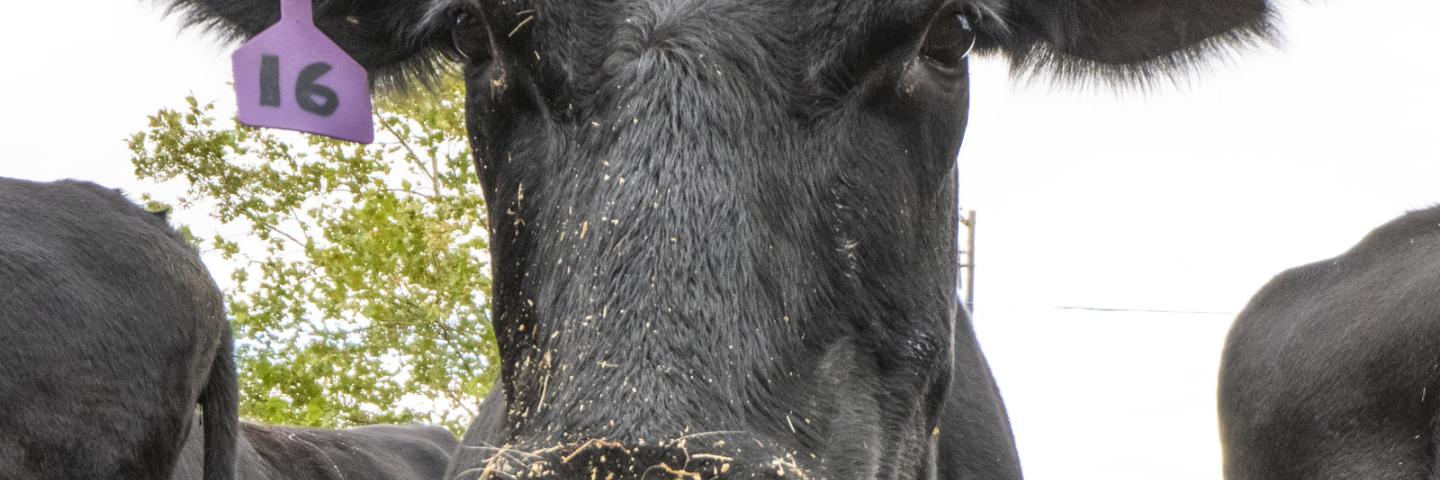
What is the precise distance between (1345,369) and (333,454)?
4772 millimetres

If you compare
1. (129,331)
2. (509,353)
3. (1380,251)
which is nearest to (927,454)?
(509,353)

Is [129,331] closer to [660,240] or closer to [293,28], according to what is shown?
[293,28]

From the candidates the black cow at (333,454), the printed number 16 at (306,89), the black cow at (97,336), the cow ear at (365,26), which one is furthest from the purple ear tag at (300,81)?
the black cow at (333,454)

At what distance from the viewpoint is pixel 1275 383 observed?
5.54 meters

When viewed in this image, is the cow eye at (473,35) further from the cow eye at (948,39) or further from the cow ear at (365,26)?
the cow eye at (948,39)

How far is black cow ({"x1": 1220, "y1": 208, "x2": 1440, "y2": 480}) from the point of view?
486 cm

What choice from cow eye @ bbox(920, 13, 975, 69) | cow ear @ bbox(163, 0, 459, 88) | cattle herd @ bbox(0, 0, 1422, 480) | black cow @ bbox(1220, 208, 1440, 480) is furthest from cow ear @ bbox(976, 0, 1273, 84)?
black cow @ bbox(1220, 208, 1440, 480)

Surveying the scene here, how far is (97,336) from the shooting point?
451cm

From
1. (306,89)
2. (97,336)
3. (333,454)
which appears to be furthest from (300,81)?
(333,454)

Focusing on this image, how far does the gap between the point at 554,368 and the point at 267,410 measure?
416 inches

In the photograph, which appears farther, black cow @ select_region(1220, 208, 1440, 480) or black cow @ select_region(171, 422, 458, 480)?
black cow @ select_region(171, 422, 458, 480)

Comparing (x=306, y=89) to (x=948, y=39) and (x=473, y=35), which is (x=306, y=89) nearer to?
(x=473, y=35)

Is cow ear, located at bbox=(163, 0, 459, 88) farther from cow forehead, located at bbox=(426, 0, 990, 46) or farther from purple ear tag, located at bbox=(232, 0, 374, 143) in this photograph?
cow forehead, located at bbox=(426, 0, 990, 46)

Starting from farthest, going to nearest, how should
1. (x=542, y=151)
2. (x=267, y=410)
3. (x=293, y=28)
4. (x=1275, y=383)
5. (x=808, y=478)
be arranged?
1. (x=267, y=410)
2. (x=1275, y=383)
3. (x=293, y=28)
4. (x=542, y=151)
5. (x=808, y=478)
